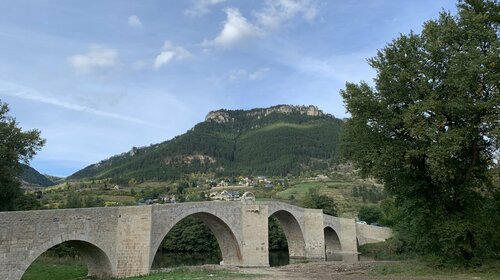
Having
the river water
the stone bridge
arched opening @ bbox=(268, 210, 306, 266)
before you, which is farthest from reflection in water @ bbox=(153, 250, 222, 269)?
arched opening @ bbox=(268, 210, 306, 266)

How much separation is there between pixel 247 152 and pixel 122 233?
139 meters

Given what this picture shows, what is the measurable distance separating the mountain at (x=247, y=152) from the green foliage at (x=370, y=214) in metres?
62.8

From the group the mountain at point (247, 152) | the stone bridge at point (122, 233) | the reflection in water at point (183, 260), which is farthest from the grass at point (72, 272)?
the mountain at point (247, 152)

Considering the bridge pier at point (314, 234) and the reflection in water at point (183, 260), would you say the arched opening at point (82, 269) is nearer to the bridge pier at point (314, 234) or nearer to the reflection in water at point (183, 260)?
the reflection in water at point (183, 260)

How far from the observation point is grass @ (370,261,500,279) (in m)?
17.1

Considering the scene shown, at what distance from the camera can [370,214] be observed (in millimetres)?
74188

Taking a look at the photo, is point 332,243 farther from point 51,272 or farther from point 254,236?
point 51,272

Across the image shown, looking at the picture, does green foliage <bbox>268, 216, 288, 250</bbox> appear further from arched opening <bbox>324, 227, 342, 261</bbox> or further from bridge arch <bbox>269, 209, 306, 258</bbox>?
bridge arch <bbox>269, 209, 306, 258</bbox>

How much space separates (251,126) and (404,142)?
17716cm

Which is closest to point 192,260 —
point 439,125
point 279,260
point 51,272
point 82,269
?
point 279,260

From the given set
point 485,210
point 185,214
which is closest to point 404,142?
point 485,210

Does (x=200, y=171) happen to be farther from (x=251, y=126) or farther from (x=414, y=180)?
(x=414, y=180)

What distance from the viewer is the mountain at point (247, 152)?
143500mm

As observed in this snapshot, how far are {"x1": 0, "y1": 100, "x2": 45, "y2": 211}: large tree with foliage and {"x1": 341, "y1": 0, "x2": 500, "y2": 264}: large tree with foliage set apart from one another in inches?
889
